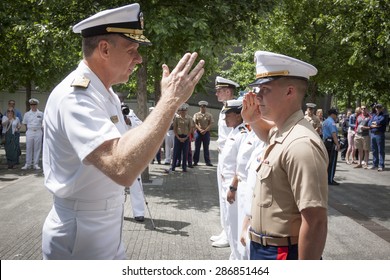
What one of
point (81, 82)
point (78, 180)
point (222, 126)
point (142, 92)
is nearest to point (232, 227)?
point (222, 126)

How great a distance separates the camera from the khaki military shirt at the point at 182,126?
15.6m

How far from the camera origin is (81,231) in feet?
8.04

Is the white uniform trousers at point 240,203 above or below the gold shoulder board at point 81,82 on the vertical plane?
below

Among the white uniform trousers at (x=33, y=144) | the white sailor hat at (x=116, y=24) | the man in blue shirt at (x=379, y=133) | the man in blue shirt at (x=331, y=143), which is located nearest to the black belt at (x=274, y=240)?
the white sailor hat at (x=116, y=24)

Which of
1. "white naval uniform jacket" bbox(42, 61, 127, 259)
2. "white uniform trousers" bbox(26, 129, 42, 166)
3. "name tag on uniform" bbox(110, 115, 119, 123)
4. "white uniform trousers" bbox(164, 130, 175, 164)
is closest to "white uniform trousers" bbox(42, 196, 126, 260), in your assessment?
"white naval uniform jacket" bbox(42, 61, 127, 259)

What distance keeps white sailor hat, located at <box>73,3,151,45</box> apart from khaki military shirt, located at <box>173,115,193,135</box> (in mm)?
13039

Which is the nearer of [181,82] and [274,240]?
[181,82]

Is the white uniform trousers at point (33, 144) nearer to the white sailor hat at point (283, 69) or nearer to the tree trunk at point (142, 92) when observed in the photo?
the tree trunk at point (142, 92)

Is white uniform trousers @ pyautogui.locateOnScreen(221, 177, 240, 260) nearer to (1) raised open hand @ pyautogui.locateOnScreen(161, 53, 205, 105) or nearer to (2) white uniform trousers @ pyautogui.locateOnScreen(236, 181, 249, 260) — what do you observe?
(2) white uniform trousers @ pyautogui.locateOnScreen(236, 181, 249, 260)

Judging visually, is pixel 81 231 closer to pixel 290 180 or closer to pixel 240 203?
pixel 290 180

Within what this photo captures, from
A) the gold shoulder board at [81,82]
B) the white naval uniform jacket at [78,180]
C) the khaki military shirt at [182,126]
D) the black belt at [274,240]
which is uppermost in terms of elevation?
the gold shoulder board at [81,82]

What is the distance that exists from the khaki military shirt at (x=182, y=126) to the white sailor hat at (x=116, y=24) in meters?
13.0

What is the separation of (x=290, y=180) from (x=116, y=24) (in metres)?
1.26

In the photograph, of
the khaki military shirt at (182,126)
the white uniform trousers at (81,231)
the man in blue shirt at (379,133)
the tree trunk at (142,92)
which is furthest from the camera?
the man in blue shirt at (379,133)
